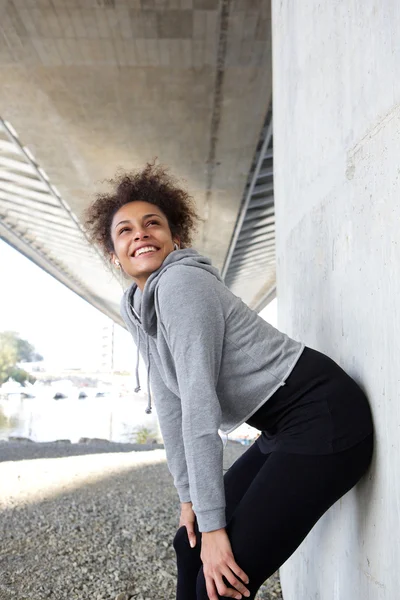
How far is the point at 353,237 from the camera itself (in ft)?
5.39

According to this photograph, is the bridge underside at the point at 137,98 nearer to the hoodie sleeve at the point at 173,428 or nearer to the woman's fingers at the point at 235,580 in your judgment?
the hoodie sleeve at the point at 173,428

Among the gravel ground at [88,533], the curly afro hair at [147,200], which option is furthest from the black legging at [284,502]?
the gravel ground at [88,533]

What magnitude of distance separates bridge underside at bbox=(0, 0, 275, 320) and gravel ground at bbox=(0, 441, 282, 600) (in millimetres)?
4970

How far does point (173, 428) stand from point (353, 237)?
80 centimetres

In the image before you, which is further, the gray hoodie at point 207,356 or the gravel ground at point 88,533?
the gravel ground at point 88,533

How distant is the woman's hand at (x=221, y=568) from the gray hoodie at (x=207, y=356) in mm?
34

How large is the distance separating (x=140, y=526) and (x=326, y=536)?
2925mm

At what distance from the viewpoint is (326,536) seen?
6.40 feet

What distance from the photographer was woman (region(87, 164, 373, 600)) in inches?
57.6

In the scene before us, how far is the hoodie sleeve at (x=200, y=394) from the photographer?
1460 millimetres

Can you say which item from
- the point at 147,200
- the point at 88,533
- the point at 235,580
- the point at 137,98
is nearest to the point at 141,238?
the point at 147,200

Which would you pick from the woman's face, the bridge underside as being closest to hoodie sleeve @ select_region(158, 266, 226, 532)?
the woman's face

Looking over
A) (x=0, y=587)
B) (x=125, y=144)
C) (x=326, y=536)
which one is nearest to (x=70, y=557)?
(x=0, y=587)

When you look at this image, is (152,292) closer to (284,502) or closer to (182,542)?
(284,502)
